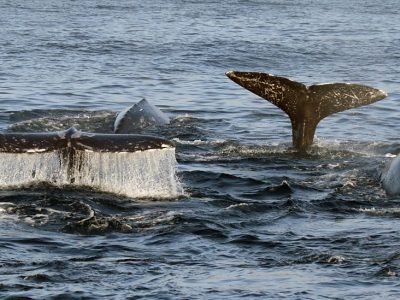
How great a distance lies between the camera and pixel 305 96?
15211mm

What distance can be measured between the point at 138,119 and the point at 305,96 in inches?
129

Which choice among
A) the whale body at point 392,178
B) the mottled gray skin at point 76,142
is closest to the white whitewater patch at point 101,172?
the mottled gray skin at point 76,142

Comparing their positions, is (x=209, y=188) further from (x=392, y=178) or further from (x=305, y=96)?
(x=305, y=96)

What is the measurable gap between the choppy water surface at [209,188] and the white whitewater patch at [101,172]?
0.18 metres

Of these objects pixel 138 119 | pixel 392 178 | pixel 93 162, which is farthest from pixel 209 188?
pixel 138 119

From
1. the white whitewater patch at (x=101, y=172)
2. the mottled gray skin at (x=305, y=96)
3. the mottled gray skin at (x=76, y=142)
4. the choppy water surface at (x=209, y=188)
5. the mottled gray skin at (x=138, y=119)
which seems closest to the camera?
the choppy water surface at (x=209, y=188)

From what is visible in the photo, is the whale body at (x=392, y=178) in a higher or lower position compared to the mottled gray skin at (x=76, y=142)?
lower

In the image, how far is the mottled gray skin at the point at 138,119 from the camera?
17.1 m

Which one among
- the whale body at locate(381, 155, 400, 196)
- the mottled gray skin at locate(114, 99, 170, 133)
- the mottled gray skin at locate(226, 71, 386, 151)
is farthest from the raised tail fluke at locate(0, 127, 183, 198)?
the mottled gray skin at locate(114, 99, 170, 133)

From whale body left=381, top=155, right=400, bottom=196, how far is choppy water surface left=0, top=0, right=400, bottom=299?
15cm

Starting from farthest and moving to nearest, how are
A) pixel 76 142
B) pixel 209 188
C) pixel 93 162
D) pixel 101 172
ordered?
pixel 209 188 < pixel 101 172 < pixel 93 162 < pixel 76 142

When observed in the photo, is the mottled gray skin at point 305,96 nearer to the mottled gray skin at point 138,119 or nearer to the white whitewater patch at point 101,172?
the white whitewater patch at point 101,172

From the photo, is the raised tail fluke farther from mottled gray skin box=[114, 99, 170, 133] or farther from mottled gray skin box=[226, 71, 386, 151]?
mottled gray skin box=[114, 99, 170, 133]

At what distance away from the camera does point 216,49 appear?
29.5 m
